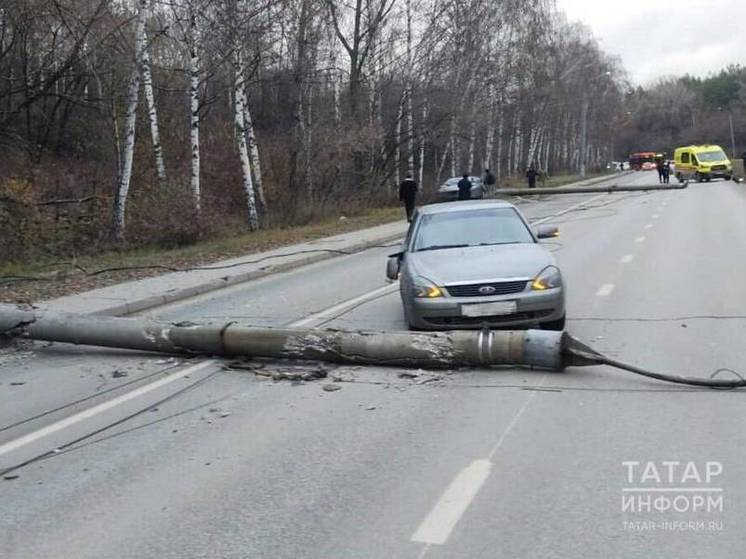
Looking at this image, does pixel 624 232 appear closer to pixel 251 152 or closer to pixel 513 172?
pixel 251 152

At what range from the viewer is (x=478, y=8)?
1563 inches

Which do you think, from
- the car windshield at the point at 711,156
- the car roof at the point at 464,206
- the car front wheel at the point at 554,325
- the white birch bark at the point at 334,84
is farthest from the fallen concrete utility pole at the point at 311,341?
the car windshield at the point at 711,156

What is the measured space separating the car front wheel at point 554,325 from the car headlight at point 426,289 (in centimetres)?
112

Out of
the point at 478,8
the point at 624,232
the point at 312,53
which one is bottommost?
the point at 624,232

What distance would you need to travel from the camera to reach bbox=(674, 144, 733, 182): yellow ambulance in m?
57.8

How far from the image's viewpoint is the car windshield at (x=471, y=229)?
10281mm

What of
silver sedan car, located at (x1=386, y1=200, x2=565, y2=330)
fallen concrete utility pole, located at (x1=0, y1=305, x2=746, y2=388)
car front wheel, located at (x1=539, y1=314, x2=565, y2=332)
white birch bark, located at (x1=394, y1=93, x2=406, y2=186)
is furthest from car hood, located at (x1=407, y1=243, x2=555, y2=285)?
white birch bark, located at (x1=394, y1=93, x2=406, y2=186)

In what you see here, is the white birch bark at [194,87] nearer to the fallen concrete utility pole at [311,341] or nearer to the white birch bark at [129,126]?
the white birch bark at [129,126]

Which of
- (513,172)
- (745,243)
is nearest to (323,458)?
(745,243)

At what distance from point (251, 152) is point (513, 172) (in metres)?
50.7

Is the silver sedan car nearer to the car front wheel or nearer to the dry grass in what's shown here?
the car front wheel

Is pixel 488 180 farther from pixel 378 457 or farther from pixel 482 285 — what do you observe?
pixel 378 457

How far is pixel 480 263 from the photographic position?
923cm

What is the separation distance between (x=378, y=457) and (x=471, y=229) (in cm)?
546
